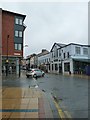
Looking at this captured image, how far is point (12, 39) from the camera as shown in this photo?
53062 mm

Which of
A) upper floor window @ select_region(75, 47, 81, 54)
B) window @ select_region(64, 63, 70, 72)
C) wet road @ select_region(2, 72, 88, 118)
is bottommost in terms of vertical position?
wet road @ select_region(2, 72, 88, 118)

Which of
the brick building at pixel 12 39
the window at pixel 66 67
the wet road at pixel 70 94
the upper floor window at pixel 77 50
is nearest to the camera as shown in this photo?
the wet road at pixel 70 94

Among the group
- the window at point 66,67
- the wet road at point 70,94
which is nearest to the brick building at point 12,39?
the window at point 66,67

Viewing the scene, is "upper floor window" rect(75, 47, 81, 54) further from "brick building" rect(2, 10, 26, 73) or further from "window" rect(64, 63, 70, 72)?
"brick building" rect(2, 10, 26, 73)

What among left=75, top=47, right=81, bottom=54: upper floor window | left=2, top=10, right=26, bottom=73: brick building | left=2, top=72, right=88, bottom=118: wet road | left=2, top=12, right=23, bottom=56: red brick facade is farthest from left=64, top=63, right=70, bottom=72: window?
left=2, top=72, right=88, bottom=118: wet road

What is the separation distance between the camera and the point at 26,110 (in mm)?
9344

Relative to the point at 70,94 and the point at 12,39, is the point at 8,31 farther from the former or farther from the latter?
the point at 70,94

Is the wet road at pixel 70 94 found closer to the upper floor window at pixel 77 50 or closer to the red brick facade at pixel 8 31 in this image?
the red brick facade at pixel 8 31

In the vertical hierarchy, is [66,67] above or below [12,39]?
below

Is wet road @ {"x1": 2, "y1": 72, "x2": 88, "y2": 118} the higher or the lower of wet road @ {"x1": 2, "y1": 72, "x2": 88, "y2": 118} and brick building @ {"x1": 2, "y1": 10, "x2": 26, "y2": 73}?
the lower

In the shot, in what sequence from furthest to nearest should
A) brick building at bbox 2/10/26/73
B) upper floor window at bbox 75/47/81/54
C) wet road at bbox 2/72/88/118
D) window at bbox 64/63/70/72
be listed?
window at bbox 64/63/70/72, upper floor window at bbox 75/47/81/54, brick building at bbox 2/10/26/73, wet road at bbox 2/72/88/118

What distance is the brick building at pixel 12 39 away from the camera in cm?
5253

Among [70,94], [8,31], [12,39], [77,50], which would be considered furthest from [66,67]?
[70,94]

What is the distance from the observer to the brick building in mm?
52531
